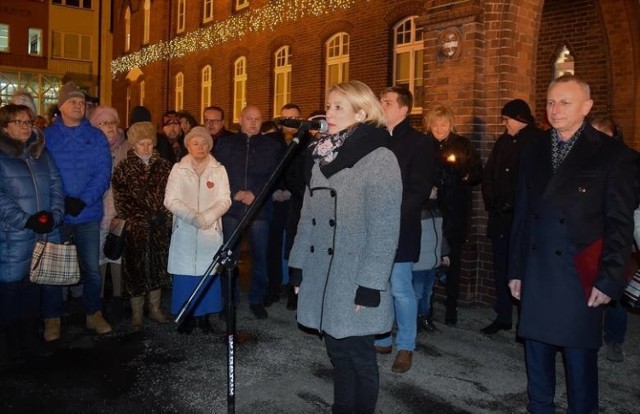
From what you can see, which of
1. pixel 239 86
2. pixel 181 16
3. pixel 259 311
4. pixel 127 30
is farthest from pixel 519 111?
pixel 127 30

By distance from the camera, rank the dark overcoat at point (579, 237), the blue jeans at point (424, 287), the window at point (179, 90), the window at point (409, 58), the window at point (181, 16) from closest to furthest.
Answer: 1. the dark overcoat at point (579, 237)
2. the blue jeans at point (424, 287)
3. the window at point (409, 58)
4. the window at point (179, 90)
5. the window at point (181, 16)

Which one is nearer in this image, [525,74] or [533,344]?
[533,344]

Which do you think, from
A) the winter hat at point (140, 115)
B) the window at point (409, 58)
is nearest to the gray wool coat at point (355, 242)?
the winter hat at point (140, 115)

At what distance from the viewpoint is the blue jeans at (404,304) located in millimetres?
5352

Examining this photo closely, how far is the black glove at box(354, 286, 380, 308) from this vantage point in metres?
3.60

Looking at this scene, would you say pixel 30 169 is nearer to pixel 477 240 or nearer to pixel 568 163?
pixel 568 163

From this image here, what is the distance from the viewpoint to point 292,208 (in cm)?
731

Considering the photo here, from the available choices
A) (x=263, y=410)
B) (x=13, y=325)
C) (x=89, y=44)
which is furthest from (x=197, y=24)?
(x=89, y=44)

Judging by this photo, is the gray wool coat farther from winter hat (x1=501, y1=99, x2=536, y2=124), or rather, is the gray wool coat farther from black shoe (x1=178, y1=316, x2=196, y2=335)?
winter hat (x1=501, y1=99, x2=536, y2=124)

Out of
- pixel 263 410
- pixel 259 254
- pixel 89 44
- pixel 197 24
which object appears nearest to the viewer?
pixel 263 410

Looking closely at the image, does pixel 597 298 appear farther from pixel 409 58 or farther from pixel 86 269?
pixel 409 58

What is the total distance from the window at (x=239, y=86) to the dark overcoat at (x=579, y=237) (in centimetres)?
1563

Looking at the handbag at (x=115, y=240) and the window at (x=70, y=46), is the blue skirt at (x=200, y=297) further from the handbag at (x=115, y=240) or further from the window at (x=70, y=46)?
the window at (x=70, y=46)

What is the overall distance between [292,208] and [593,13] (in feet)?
24.2
